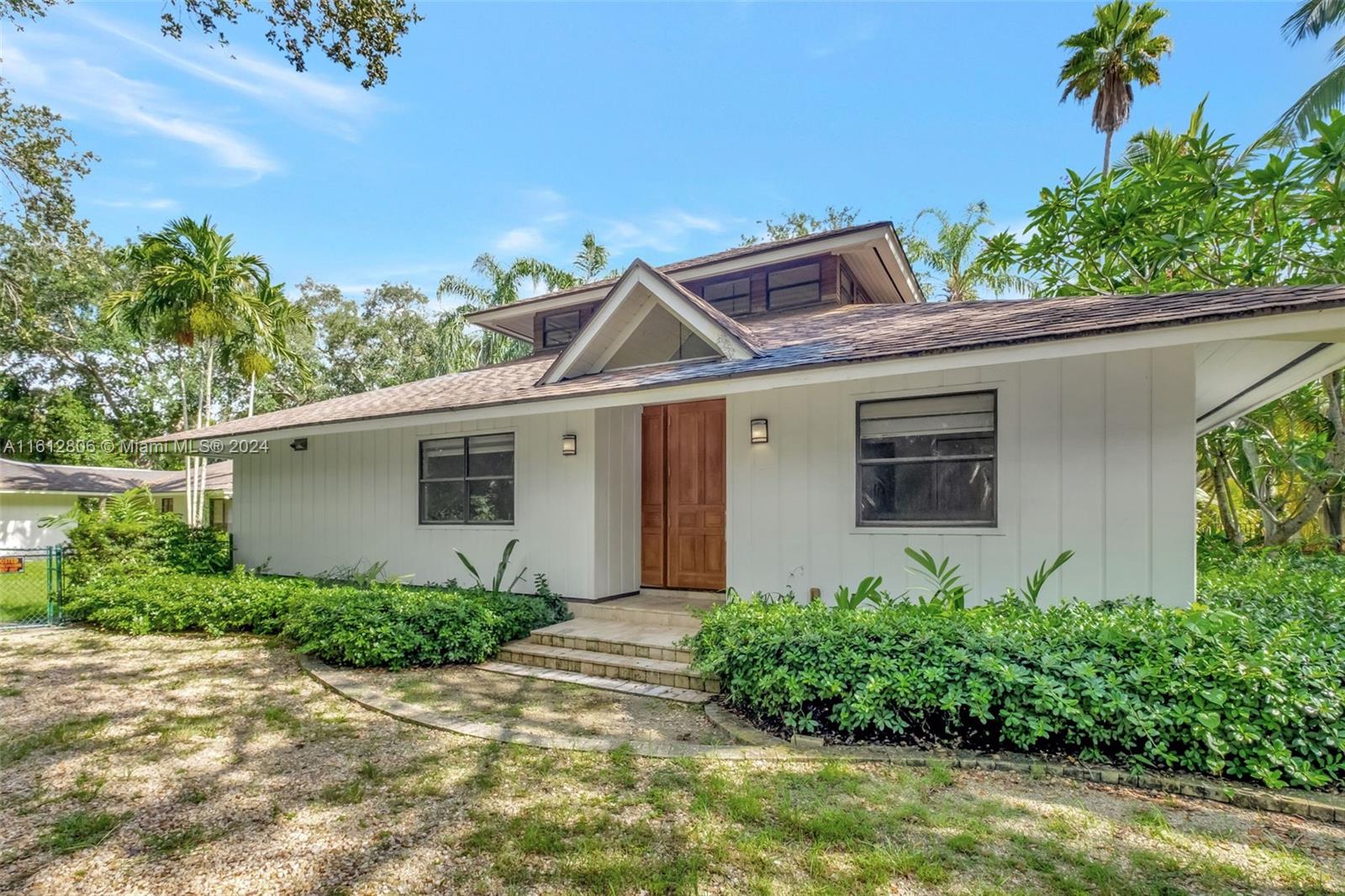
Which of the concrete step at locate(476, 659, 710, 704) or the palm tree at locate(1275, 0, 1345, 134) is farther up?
the palm tree at locate(1275, 0, 1345, 134)

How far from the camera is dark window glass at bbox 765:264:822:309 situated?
9070 mm

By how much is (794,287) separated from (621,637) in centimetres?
566

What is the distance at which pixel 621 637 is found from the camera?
247 inches

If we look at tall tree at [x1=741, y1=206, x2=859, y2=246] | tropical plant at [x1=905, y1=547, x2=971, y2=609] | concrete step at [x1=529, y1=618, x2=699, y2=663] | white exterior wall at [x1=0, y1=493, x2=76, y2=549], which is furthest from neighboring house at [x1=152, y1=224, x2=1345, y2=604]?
white exterior wall at [x1=0, y1=493, x2=76, y2=549]

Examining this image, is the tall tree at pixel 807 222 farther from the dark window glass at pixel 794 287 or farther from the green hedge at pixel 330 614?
the green hedge at pixel 330 614

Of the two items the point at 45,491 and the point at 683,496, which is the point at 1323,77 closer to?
the point at 683,496

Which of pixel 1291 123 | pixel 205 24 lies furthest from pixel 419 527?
pixel 1291 123

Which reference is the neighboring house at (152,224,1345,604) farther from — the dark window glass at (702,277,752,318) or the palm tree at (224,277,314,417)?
the palm tree at (224,277,314,417)

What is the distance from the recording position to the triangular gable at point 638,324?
7102 millimetres

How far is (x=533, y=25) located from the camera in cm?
760

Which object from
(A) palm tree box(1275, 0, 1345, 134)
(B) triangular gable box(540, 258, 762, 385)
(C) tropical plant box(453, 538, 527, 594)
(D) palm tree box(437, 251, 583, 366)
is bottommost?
(C) tropical plant box(453, 538, 527, 594)

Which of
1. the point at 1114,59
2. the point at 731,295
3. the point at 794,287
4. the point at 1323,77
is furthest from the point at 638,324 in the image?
the point at 1114,59

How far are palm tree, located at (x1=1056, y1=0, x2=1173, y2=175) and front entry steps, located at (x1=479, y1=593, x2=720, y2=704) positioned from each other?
16.9m

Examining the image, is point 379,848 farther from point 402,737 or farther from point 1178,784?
point 1178,784
